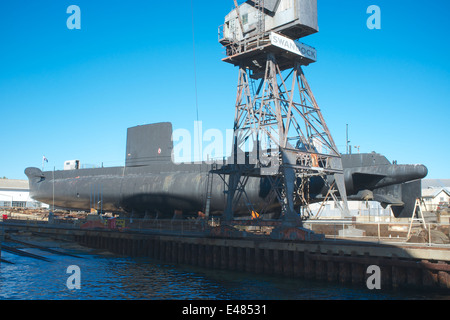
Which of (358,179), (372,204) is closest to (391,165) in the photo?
(358,179)

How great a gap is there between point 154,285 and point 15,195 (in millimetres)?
81391

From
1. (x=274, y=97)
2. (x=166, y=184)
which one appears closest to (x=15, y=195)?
(x=166, y=184)

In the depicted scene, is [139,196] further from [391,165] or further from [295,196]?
[391,165]

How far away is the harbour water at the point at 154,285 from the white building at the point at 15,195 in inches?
2705

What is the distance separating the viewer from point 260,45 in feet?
97.1

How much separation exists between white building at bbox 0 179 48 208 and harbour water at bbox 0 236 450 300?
68.7 metres

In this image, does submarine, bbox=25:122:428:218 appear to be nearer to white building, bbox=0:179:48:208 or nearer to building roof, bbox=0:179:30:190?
white building, bbox=0:179:48:208

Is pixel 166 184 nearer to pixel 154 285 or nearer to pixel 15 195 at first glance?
pixel 154 285

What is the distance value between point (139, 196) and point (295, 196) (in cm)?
1823

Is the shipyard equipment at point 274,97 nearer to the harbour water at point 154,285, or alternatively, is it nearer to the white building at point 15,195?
the harbour water at point 154,285

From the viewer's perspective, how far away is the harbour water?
18.9m

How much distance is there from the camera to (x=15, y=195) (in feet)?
299

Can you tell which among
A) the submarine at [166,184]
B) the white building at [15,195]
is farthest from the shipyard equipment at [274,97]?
the white building at [15,195]

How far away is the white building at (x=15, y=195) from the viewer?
89031 mm
